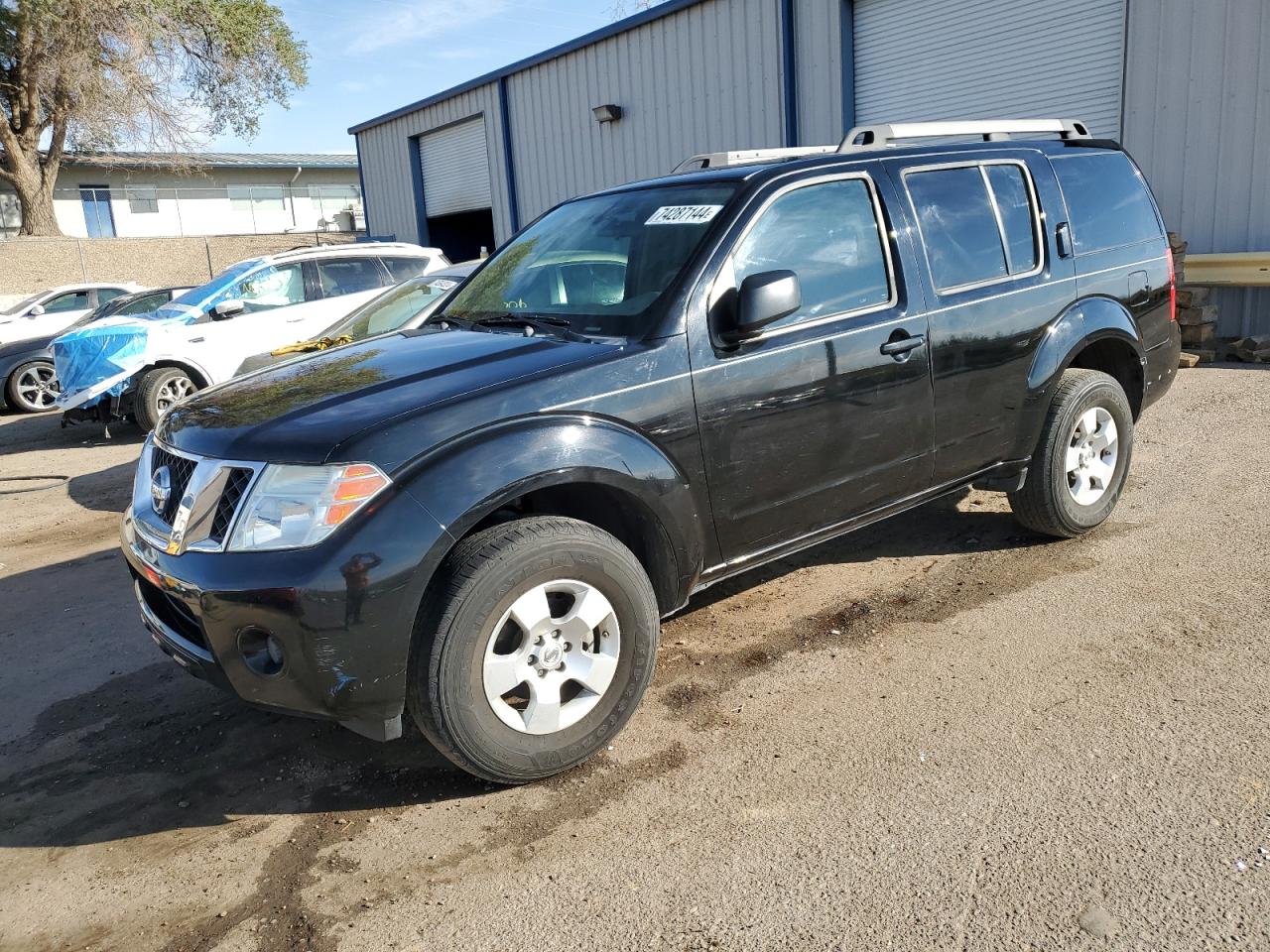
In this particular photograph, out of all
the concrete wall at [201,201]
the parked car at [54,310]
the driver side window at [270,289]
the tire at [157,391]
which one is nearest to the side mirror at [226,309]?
the driver side window at [270,289]

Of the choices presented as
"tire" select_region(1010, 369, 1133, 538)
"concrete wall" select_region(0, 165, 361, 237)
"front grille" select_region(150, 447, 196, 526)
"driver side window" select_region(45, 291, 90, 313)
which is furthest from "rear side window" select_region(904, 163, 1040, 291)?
"concrete wall" select_region(0, 165, 361, 237)

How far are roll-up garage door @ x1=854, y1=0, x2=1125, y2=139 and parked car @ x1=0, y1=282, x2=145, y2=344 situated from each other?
1148cm

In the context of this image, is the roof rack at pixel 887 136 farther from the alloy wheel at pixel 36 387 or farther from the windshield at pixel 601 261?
the alloy wheel at pixel 36 387

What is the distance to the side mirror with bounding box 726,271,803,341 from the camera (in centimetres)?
336

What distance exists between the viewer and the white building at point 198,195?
37.5m

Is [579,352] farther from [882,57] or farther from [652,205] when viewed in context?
[882,57]

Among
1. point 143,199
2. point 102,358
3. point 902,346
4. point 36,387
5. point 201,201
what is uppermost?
point 143,199

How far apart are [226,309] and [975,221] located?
7.70 m

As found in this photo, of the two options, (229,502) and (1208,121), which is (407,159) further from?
(229,502)

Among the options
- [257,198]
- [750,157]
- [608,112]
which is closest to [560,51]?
[608,112]

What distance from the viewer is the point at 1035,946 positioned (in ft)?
7.56

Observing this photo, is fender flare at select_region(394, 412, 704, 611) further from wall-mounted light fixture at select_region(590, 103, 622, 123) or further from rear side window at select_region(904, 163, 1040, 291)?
wall-mounted light fixture at select_region(590, 103, 622, 123)

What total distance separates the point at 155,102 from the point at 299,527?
1237 inches

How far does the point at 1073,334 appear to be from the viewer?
4590 mm
